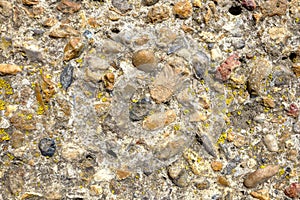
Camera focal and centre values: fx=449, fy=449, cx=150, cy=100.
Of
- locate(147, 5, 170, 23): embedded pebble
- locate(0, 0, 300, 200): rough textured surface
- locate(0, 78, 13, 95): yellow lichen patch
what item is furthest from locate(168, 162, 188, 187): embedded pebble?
locate(0, 78, 13, 95): yellow lichen patch

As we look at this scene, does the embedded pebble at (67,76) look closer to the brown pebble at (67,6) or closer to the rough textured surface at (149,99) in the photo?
the rough textured surface at (149,99)

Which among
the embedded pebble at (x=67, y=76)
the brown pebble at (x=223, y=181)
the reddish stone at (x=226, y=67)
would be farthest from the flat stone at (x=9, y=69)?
the brown pebble at (x=223, y=181)

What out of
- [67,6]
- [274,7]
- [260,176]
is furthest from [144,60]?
[260,176]

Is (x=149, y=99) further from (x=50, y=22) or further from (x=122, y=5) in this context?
(x=50, y=22)

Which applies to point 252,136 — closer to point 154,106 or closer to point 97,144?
point 154,106

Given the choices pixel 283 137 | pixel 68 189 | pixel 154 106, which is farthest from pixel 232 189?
pixel 68 189

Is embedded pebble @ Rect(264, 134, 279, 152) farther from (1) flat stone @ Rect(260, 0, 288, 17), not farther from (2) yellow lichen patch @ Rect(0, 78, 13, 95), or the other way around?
(2) yellow lichen patch @ Rect(0, 78, 13, 95)
